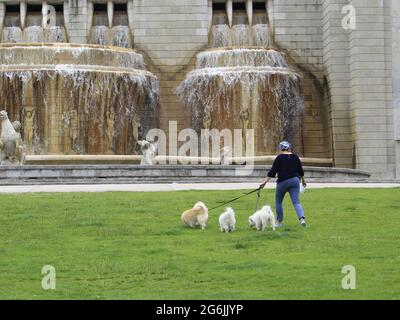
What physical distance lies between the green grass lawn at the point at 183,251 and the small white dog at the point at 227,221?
0.15 metres

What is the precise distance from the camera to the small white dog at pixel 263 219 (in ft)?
48.8

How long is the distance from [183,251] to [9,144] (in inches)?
671

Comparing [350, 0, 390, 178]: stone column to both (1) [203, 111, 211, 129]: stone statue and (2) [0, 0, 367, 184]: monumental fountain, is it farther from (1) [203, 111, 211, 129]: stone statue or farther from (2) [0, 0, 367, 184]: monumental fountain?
(1) [203, 111, 211, 129]: stone statue

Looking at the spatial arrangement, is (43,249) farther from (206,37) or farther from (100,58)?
(206,37)

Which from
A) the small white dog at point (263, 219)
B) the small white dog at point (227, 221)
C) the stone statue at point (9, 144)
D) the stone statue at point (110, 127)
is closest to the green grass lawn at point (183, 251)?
the small white dog at point (227, 221)

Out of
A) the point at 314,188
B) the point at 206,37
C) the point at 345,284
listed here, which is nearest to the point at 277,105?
the point at 206,37

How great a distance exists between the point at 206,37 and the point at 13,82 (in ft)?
32.1

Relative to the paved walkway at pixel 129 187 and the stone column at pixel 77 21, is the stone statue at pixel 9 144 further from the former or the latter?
the stone column at pixel 77 21

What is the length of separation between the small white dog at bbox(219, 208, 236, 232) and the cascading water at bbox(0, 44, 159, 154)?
21657 mm

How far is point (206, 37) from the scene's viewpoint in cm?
4159

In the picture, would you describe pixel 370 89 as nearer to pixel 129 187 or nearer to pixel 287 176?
pixel 129 187

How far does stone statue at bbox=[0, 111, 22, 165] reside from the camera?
28.9m

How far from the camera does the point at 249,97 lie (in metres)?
37.9

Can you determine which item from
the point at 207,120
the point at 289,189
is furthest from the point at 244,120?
the point at 289,189
